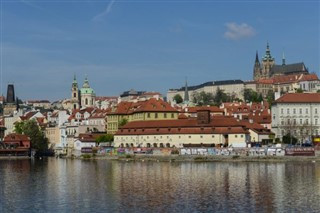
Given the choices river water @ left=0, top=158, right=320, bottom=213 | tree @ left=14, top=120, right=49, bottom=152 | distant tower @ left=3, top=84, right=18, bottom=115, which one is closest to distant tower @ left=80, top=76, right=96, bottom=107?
distant tower @ left=3, top=84, right=18, bottom=115

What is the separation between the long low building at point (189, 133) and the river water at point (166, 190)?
21081 mm

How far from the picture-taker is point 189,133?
78.9 meters

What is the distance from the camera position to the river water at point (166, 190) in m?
32.5

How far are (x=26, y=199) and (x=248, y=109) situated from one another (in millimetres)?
79443

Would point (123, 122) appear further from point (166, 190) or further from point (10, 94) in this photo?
point (10, 94)

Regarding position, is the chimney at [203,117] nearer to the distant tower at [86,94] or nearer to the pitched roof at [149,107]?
the pitched roof at [149,107]

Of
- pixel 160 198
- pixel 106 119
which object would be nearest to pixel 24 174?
pixel 160 198

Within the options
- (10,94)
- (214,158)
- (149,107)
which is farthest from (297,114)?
(10,94)

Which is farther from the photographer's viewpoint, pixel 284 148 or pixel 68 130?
pixel 68 130

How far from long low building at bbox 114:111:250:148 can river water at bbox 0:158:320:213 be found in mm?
21081

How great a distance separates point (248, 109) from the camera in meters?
112

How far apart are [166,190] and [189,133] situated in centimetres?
3962

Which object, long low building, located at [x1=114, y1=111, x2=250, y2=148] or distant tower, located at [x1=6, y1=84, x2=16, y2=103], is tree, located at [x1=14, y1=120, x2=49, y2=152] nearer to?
long low building, located at [x1=114, y1=111, x2=250, y2=148]

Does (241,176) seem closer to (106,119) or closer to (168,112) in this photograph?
(168,112)
